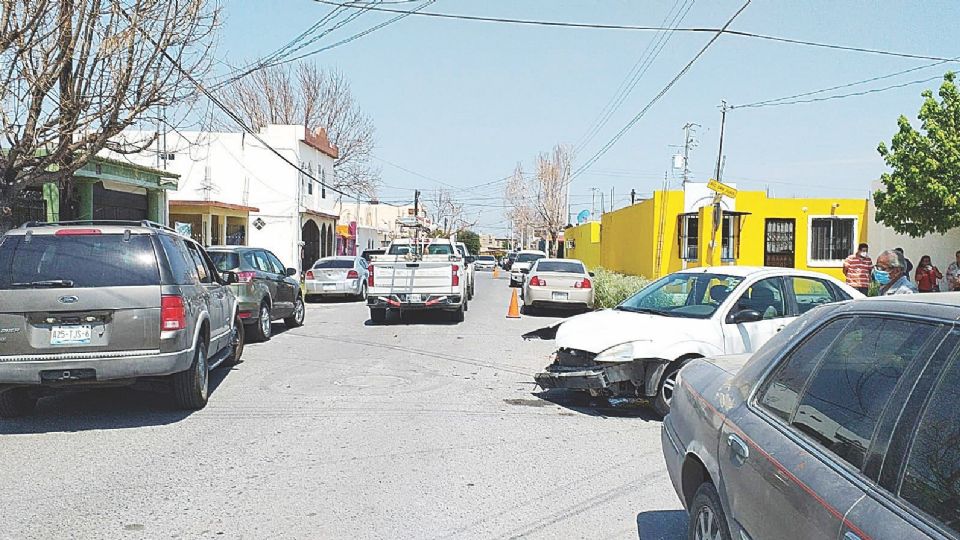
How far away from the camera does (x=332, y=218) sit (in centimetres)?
4222

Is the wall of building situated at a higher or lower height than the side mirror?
higher

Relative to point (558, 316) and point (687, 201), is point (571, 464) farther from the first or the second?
point (687, 201)

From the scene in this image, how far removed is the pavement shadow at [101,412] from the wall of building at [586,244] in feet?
116

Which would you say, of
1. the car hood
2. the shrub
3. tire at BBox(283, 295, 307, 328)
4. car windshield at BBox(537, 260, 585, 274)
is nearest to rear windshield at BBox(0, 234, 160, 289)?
the car hood

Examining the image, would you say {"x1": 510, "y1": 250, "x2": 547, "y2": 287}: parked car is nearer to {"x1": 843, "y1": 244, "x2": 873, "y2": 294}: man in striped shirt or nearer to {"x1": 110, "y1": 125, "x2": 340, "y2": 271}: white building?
{"x1": 110, "y1": 125, "x2": 340, "y2": 271}: white building

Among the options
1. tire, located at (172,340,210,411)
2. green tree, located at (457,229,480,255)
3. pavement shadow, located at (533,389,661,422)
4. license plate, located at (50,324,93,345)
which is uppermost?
green tree, located at (457,229,480,255)

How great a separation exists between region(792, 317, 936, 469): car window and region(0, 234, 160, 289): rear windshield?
242 inches

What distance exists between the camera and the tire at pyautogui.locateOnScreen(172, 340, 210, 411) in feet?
26.2

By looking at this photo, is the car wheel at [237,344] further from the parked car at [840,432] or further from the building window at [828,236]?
the building window at [828,236]

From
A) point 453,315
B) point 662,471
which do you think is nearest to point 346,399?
point 662,471

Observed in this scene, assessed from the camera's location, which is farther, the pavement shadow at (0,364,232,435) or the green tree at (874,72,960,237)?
the green tree at (874,72,960,237)

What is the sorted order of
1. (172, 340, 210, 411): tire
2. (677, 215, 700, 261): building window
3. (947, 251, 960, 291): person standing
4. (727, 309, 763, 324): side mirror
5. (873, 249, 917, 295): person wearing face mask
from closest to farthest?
(727, 309, 763, 324): side mirror → (172, 340, 210, 411): tire → (873, 249, 917, 295): person wearing face mask → (947, 251, 960, 291): person standing → (677, 215, 700, 261): building window

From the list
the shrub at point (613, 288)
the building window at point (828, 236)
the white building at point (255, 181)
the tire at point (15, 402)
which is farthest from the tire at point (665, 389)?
the white building at point (255, 181)

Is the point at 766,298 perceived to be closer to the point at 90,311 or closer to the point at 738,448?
the point at 738,448
